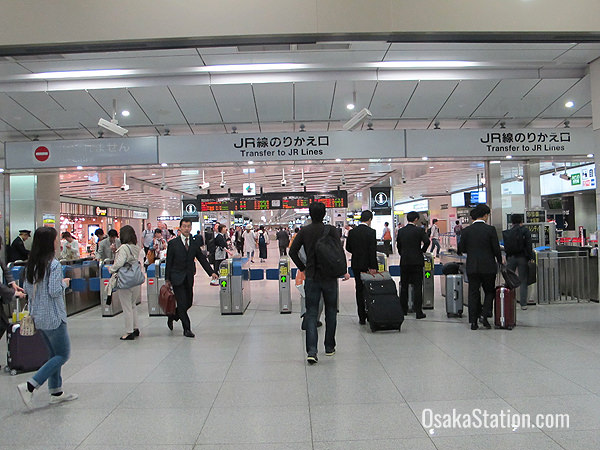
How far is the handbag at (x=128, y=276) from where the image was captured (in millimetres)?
5863

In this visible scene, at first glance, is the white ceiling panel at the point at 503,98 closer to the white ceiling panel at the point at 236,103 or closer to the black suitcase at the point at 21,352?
the white ceiling panel at the point at 236,103

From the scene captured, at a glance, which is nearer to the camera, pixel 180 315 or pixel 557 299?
pixel 180 315

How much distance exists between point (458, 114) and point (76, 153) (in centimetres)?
809

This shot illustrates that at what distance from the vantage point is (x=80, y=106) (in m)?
8.12

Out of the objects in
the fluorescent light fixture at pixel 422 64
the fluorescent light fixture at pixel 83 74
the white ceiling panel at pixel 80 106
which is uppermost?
the fluorescent light fixture at pixel 422 64

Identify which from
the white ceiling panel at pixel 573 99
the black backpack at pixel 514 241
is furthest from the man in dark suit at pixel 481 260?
the white ceiling panel at pixel 573 99

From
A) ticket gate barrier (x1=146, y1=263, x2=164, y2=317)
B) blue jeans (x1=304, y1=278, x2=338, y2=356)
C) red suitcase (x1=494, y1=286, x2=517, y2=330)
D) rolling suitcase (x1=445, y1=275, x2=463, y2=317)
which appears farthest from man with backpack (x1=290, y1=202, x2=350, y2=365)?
ticket gate barrier (x1=146, y1=263, x2=164, y2=317)

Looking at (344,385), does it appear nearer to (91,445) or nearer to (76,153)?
(91,445)

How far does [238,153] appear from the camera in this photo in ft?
27.9

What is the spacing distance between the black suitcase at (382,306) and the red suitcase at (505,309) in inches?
55.4

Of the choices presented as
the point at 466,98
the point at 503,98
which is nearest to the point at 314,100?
the point at 466,98

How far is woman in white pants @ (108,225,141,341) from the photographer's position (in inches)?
233

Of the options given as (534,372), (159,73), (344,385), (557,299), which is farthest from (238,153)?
(557,299)

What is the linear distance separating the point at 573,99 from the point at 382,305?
19.9ft
